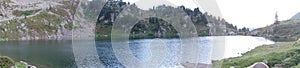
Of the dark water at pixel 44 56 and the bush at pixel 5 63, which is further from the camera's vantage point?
the dark water at pixel 44 56

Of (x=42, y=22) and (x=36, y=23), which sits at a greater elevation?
(x=42, y=22)

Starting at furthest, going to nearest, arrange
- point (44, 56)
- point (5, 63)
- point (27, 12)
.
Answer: point (27, 12) → point (44, 56) → point (5, 63)

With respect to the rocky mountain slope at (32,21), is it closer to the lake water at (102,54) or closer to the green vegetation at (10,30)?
the green vegetation at (10,30)

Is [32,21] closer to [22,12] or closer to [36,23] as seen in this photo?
[36,23]

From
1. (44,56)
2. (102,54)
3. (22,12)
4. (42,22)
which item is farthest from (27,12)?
(44,56)

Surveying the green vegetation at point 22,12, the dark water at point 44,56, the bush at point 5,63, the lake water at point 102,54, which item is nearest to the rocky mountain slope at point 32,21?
the green vegetation at point 22,12

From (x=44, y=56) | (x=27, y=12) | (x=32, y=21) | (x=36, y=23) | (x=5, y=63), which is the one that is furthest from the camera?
(x=27, y=12)

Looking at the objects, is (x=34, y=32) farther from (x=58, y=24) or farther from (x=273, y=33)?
(x=273, y=33)

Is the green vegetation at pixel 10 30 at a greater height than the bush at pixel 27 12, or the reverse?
the bush at pixel 27 12

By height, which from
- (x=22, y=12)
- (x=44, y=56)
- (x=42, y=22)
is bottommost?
(x=44, y=56)

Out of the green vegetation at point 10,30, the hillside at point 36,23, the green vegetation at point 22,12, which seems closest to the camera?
the green vegetation at point 10,30

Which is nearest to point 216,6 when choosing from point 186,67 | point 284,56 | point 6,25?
point 284,56

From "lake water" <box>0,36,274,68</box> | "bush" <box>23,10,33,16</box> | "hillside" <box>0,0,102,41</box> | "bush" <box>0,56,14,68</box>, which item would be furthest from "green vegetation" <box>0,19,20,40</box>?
"bush" <box>0,56,14,68</box>

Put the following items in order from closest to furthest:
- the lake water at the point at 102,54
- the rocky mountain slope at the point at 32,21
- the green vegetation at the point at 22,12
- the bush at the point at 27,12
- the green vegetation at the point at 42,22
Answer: the lake water at the point at 102,54 → the rocky mountain slope at the point at 32,21 → the green vegetation at the point at 42,22 → the green vegetation at the point at 22,12 → the bush at the point at 27,12
